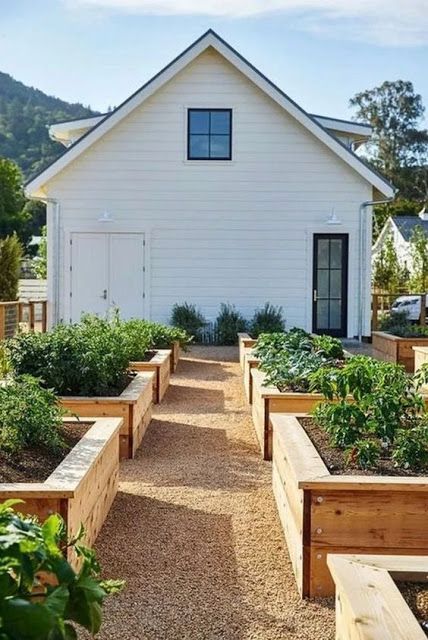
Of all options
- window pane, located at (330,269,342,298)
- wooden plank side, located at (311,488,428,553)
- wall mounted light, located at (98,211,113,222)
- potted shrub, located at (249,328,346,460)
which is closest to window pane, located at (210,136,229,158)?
wall mounted light, located at (98,211,113,222)

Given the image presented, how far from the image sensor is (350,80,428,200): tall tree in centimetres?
5006

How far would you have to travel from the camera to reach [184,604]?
356 centimetres

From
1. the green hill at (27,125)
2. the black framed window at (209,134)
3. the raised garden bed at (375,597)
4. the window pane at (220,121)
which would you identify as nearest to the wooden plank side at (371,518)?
the raised garden bed at (375,597)

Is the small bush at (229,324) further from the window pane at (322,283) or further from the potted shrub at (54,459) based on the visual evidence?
the potted shrub at (54,459)

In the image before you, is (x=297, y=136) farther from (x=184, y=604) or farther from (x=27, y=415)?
(x=184, y=604)

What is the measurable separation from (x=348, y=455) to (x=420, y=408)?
0.73 meters

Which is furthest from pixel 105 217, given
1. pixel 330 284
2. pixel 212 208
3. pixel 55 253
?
pixel 330 284

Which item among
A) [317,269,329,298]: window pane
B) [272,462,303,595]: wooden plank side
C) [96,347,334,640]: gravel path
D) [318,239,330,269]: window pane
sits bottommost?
[96,347,334,640]: gravel path

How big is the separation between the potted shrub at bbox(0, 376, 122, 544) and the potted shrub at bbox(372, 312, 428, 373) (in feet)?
24.9

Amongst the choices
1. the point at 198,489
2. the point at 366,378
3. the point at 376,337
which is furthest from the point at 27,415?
the point at 376,337

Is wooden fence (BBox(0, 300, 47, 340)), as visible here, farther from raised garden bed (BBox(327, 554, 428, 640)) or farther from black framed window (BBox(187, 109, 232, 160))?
raised garden bed (BBox(327, 554, 428, 640))

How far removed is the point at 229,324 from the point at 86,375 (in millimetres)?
9123

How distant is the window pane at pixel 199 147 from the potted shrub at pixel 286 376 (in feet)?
25.0

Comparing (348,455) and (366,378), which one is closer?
(348,455)
